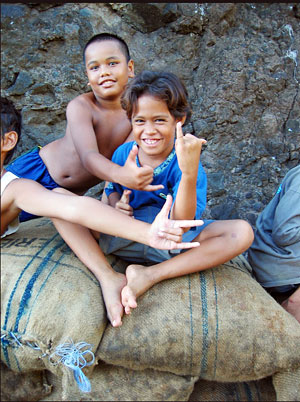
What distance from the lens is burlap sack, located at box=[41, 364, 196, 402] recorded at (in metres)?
1.36

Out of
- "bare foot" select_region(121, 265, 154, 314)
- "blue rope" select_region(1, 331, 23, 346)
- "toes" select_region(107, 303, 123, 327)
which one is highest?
"bare foot" select_region(121, 265, 154, 314)

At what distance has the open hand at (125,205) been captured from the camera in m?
1.51

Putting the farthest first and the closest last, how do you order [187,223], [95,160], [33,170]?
1. [33,170]
2. [95,160]
3. [187,223]

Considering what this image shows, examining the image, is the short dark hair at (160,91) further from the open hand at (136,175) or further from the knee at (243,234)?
the knee at (243,234)

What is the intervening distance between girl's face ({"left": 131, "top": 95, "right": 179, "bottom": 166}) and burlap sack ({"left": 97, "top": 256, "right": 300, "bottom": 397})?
1.56 ft

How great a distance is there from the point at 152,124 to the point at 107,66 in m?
0.40

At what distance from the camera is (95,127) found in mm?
1842

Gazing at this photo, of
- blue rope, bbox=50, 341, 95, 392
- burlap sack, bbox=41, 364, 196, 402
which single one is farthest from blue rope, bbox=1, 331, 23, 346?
burlap sack, bbox=41, 364, 196, 402

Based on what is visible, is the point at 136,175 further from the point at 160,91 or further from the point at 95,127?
the point at 95,127

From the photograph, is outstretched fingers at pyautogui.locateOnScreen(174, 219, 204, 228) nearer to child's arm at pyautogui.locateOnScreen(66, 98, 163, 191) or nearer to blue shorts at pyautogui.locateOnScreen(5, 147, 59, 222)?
child's arm at pyautogui.locateOnScreen(66, 98, 163, 191)

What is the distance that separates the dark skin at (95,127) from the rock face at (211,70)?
0.53 meters

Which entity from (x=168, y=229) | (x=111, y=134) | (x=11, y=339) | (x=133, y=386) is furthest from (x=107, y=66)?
(x=133, y=386)

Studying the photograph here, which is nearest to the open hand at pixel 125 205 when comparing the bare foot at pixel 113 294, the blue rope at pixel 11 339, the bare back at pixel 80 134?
the bare foot at pixel 113 294

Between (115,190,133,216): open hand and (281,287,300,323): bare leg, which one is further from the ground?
(115,190,133,216): open hand
